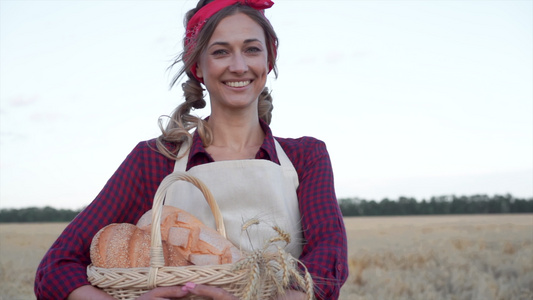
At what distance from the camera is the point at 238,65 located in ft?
8.10

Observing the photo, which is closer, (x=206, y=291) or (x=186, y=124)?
(x=206, y=291)

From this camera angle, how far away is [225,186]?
244 centimetres

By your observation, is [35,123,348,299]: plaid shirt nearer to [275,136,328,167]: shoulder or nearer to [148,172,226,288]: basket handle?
[275,136,328,167]: shoulder

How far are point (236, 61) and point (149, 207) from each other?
2.52 ft

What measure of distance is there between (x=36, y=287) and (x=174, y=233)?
2.31 feet

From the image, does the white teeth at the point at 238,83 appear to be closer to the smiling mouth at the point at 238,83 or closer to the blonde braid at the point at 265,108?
the smiling mouth at the point at 238,83

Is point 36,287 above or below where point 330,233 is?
below

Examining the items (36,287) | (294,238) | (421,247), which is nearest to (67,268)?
(36,287)

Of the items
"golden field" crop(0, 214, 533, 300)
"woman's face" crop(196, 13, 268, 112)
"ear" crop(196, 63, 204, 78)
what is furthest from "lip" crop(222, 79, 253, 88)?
"golden field" crop(0, 214, 533, 300)

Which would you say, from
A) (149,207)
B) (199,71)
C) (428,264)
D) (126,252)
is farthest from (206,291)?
(428,264)

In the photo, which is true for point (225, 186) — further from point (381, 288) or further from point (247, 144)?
point (381, 288)

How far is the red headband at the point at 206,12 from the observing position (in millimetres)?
2617

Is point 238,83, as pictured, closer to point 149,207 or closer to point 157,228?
point 149,207

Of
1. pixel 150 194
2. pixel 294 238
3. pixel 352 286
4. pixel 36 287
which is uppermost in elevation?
pixel 150 194
